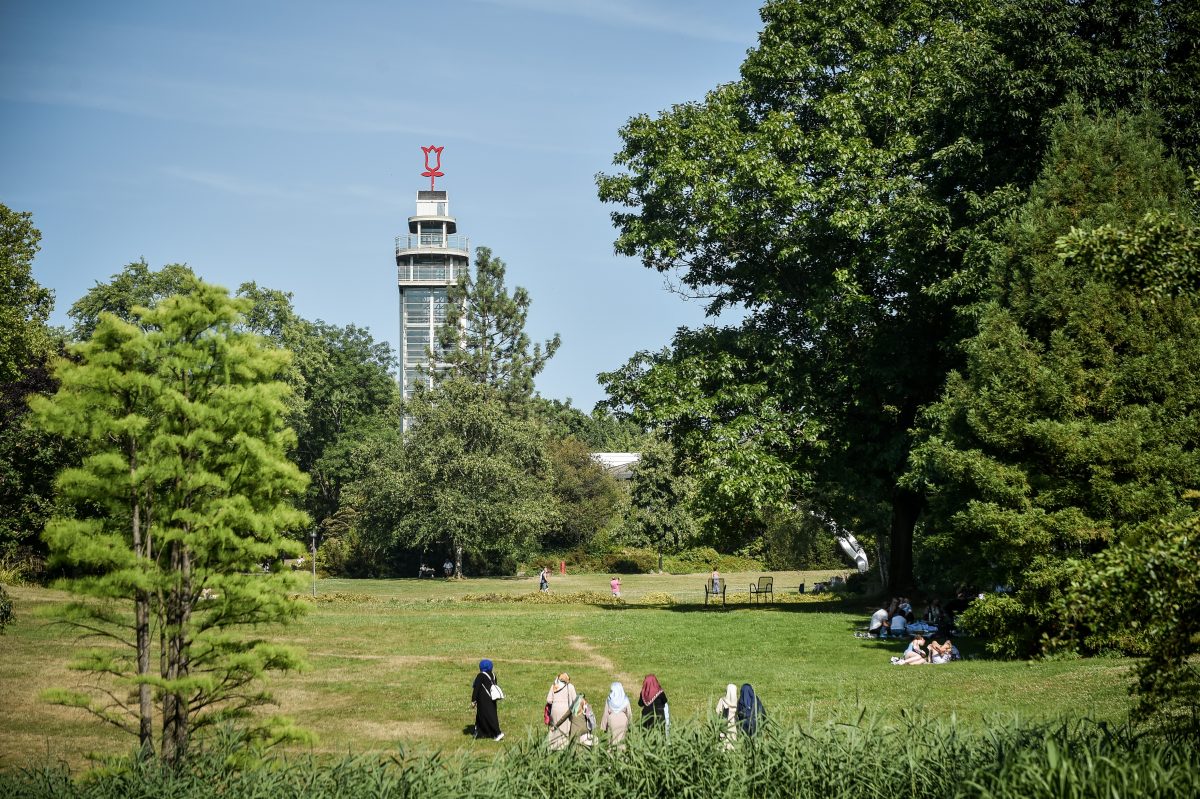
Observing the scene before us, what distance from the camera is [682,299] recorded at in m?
34.2

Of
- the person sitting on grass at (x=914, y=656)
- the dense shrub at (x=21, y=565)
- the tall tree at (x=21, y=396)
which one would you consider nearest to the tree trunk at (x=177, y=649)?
the person sitting on grass at (x=914, y=656)

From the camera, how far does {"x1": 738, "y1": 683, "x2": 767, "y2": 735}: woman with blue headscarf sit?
10.3 meters

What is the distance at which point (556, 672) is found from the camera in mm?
21969

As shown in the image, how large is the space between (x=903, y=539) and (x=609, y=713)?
65.5ft

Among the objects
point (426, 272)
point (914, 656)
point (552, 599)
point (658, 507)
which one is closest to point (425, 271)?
point (426, 272)

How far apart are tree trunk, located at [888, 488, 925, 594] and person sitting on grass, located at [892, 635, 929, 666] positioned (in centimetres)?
967

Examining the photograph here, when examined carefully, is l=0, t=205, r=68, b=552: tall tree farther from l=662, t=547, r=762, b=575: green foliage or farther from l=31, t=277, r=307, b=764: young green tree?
l=662, t=547, r=762, b=575: green foliage

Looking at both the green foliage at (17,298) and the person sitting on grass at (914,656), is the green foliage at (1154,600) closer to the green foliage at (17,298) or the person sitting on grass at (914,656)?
the person sitting on grass at (914,656)

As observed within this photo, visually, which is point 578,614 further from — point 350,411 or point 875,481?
point 350,411

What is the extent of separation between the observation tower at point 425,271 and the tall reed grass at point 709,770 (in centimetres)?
8380

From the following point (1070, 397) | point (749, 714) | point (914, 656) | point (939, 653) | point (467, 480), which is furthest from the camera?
point (467, 480)

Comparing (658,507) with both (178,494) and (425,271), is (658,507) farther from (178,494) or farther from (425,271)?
(178,494)

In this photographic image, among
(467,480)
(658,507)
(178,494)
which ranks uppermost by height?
(467,480)

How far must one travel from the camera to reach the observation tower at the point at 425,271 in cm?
9544
